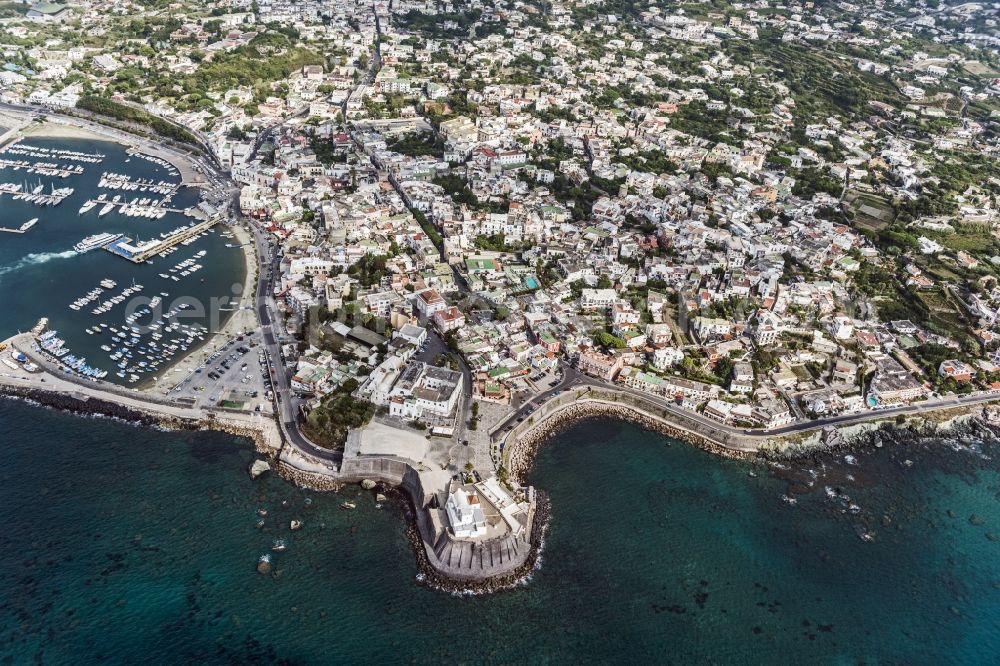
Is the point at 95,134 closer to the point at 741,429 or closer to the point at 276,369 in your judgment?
the point at 276,369

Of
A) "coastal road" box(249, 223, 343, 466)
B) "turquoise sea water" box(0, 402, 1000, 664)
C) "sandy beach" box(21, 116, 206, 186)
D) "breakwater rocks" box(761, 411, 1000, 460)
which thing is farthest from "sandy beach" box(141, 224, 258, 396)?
"breakwater rocks" box(761, 411, 1000, 460)

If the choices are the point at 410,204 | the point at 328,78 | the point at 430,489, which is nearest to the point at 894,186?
the point at 410,204

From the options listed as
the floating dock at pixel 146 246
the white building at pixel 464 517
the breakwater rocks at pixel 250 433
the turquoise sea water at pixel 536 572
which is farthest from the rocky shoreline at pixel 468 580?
the floating dock at pixel 146 246

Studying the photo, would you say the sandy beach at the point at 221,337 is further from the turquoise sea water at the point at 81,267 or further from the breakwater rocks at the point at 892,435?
the breakwater rocks at the point at 892,435

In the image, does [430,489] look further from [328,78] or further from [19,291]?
[328,78]

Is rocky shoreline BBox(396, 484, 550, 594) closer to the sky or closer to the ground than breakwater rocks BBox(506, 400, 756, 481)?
closer to the sky

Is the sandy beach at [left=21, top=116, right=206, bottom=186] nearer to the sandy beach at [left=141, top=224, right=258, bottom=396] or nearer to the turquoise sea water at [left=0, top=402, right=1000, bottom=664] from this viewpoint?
the sandy beach at [left=141, top=224, right=258, bottom=396]
